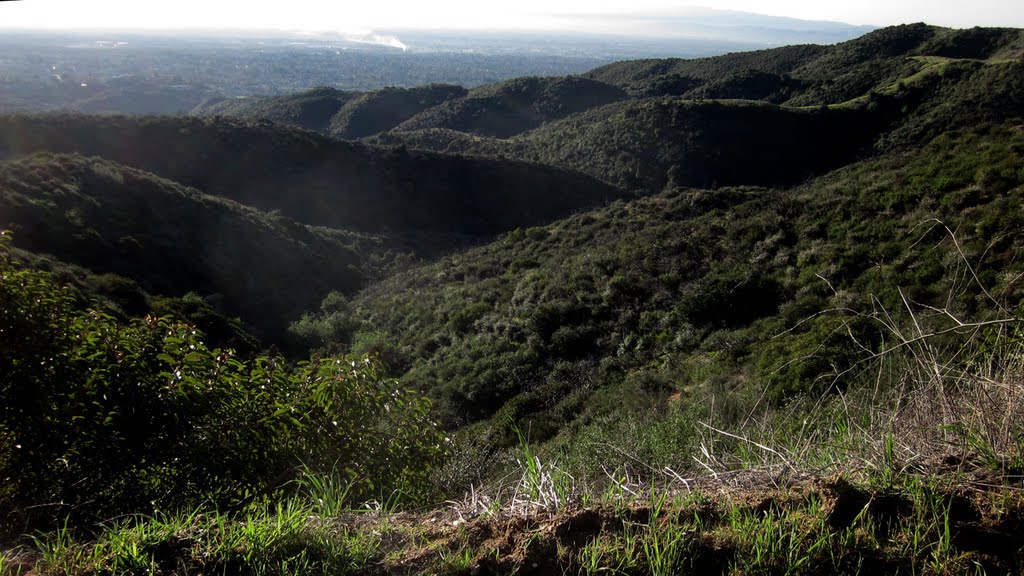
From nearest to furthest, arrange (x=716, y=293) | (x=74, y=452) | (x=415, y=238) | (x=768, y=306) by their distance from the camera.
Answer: (x=74, y=452) < (x=768, y=306) < (x=716, y=293) < (x=415, y=238)

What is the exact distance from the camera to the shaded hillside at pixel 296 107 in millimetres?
70500

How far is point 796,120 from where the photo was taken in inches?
1574

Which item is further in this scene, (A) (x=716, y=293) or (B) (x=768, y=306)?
(A) (x=716, y=293)

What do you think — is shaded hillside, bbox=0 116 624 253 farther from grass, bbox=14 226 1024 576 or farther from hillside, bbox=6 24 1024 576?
grass, bbox=14 226 1024 576

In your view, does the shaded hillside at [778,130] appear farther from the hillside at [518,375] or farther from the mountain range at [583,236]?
the hillside at [518,375]

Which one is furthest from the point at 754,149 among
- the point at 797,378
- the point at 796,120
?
the point at 797,378

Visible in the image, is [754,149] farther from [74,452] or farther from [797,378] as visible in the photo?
[74,452]

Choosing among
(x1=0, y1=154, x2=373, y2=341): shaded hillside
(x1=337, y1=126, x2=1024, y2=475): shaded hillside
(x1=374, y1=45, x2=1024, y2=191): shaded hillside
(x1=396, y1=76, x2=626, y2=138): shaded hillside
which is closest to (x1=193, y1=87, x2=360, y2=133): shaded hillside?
(x1=396, y1=76, x2=626, y2=138): shaded hillside

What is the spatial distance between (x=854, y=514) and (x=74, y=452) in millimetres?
3385

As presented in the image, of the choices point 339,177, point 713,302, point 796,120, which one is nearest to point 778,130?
point 796,120

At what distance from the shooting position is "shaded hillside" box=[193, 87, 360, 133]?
70500 millimetres

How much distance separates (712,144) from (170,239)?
34.9 m

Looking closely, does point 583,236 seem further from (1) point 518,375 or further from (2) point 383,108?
(2) point 383,108

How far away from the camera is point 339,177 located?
35938mm
